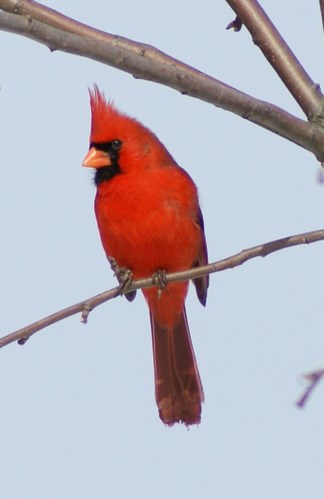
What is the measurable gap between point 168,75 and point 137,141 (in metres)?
1.96

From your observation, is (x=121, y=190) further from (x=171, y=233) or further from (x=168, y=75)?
(x=168, y=75)

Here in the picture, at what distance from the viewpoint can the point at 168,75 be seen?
Answer: 2129 millimetres

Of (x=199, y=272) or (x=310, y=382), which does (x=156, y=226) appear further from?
(x=310, y=382)

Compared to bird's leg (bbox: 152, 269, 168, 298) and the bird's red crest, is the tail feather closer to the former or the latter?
bird's leg (bbox: 152, 269, 168, 298)

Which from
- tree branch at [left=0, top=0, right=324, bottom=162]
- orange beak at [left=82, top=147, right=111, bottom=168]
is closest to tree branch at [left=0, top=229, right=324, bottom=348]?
tree branch at [left=0, top=0, right=324, bottom=162]

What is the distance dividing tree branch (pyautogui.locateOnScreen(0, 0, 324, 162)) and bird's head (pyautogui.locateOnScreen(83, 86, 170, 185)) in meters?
1.62

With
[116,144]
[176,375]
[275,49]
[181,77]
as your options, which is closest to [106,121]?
[116,144]

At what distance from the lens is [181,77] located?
2.14m

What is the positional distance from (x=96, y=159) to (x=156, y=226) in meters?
0.44

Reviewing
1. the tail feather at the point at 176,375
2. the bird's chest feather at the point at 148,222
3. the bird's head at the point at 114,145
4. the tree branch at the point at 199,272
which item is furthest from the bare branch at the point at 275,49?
the tail feather at the point at 176,375

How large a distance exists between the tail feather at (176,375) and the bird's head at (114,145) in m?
0.76

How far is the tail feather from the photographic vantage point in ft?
13.3

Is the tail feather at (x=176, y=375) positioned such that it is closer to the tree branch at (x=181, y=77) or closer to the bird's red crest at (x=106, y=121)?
the bird's red crest at (x=106, y=121)

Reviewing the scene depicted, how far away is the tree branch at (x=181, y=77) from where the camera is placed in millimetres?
2041
